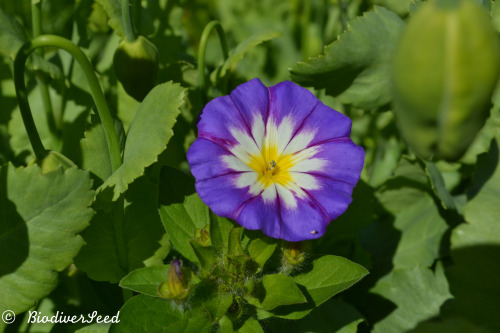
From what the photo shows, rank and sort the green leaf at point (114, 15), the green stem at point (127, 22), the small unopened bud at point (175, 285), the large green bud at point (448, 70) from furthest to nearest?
the green leaf at point (114, 15) < the green stem at point (127, 22) < the small unopened bud at point (175, 285) < the large green bud at point (448, 70)

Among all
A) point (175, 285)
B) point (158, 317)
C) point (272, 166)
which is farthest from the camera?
point (272, 166)

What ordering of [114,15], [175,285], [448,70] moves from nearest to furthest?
1. [448,70]
2. [175,285]
3. [114,15]

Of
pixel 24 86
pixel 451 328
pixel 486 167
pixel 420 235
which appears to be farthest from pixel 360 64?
pixel 24 86

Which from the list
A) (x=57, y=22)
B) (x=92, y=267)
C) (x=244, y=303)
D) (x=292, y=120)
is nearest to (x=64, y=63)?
(x=57, y=22)

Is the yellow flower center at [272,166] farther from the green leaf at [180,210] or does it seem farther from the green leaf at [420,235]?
the green leaf at [420,235]

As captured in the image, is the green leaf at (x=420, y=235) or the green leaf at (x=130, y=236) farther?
the green leaf at (x=420, y=235)

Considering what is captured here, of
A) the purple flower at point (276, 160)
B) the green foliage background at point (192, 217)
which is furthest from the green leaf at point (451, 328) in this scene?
the purple flower at point (276, 160)

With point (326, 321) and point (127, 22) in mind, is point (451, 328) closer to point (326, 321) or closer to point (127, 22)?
point (326, 321)
